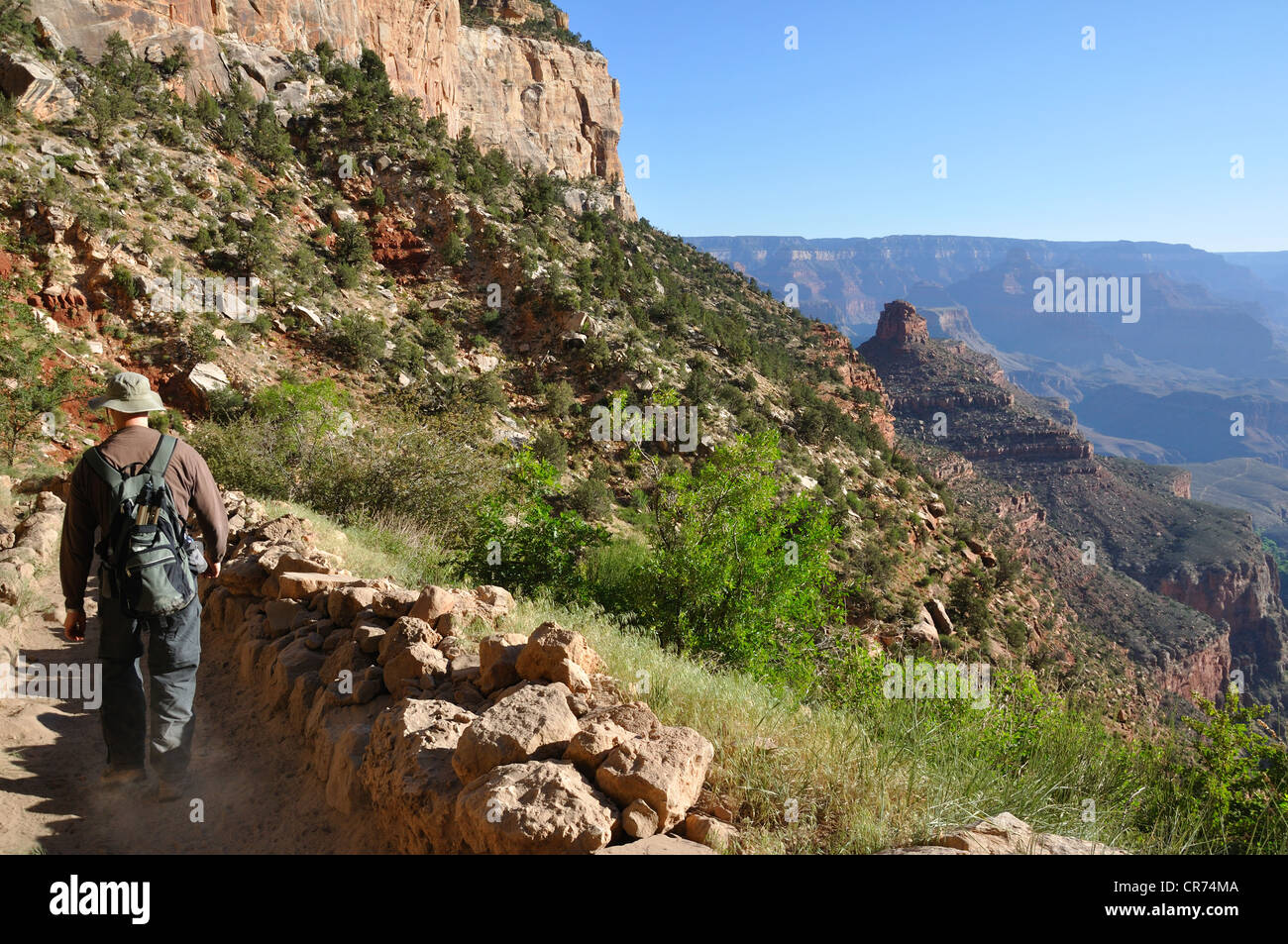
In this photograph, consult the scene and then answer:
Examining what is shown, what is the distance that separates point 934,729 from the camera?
3820 millimetres

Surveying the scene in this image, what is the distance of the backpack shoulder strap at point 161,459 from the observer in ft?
11.3

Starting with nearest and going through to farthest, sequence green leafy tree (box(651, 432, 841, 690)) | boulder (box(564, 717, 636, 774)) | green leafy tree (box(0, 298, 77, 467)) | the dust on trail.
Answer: boulder (box(564, 717, 636, 774)) → the dust on trail → green leafy tree (box(651, 432, 841, 690)) → green leafy tree (box(0, 298, 77, 467))

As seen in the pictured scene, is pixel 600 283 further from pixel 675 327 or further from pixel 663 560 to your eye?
pixel 663 560

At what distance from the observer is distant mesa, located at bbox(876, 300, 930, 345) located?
240ft

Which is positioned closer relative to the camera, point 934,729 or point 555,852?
point 555,852

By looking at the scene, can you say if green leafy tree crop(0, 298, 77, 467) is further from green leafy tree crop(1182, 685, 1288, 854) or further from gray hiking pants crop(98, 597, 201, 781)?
green leafy tree crop(1182, 685, 1288, 854)

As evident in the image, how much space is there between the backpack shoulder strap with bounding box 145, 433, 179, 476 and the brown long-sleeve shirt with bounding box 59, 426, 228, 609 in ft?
0.14

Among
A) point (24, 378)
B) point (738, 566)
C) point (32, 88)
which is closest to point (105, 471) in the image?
point (738, 566)

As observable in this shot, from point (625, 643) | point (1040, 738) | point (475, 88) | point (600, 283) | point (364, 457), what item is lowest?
point (1040, 738)

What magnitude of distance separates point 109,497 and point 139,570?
41 centimetres

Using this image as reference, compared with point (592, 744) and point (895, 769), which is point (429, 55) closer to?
point (592, 744)

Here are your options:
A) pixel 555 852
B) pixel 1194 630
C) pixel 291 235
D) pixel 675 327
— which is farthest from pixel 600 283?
pixel 1194 630

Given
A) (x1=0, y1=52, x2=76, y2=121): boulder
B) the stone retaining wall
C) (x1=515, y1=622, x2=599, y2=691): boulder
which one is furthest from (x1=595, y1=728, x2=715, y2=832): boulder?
(x1=0, y1=52, x2=76, y2=121): boulder
